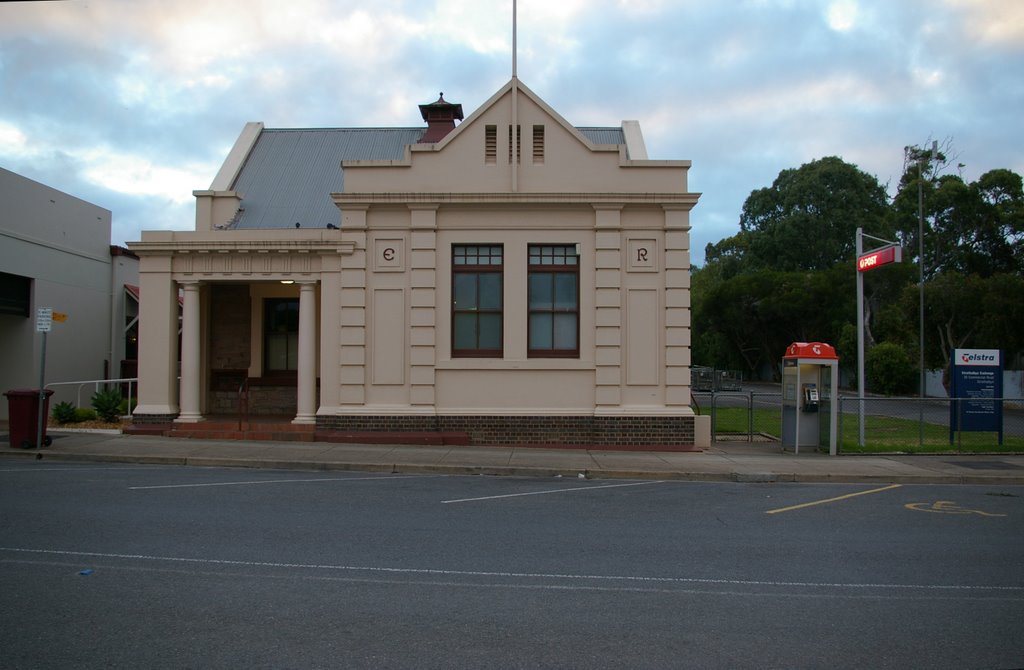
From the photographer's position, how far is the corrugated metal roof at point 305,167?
21953 millimetres

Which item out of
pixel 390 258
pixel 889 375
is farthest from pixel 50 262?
pixel 889 375

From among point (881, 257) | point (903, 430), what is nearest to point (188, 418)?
point (881, 257)

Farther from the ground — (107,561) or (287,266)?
(287,266)

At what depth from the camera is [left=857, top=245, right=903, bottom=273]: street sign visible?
17.4 m

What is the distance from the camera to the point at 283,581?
686 centimetres

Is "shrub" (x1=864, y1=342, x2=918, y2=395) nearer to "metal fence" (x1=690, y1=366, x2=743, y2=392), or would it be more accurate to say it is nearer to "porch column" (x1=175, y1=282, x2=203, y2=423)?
"metal fence" (x1=690, y1=366, x2=743, y2=392)

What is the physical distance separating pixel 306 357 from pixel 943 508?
12.6m

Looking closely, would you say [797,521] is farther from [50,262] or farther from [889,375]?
[889,375]

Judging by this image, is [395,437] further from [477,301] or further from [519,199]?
[519,199]

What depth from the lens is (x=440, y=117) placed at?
2588cm

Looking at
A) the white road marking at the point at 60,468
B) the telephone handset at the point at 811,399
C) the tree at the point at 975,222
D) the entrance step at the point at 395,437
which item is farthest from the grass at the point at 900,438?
the tree at the point at 975,222

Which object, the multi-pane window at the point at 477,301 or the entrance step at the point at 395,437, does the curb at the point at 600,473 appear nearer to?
the entrance step at the point at 395,437

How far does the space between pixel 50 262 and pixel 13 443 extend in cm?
991

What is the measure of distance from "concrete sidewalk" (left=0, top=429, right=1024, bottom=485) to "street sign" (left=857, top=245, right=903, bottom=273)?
425cm
